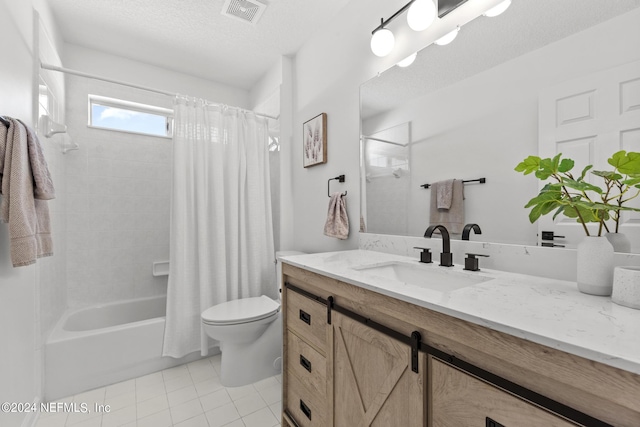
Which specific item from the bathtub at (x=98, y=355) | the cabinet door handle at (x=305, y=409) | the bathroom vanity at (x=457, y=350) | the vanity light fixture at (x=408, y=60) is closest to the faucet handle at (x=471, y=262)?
the bathroom vanity at (x=457, y=350)

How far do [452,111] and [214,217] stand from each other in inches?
69.0

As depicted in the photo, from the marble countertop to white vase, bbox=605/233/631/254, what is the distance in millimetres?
153

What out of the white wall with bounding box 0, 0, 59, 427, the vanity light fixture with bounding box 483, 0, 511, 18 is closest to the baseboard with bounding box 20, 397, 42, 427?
the white wall with bounding box 0, 0, 59, 427

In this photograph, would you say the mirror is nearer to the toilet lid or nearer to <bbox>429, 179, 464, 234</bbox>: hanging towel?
<bbox>429, 179, 464, 234</bbox>: hanging towel

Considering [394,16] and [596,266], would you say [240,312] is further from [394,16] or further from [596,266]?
[394,16]

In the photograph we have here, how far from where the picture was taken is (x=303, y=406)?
1.27 m

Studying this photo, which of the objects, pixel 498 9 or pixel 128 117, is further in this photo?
pixel 128 117

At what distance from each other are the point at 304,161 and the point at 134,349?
1.81m

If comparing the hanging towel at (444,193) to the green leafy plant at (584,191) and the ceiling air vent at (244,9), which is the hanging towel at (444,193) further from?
the ceiling air vent at (244,9)

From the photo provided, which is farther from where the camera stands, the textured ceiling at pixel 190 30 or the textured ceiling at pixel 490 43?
the textured ceiling at pixel 190 30

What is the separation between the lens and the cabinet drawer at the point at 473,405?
531 millimetres

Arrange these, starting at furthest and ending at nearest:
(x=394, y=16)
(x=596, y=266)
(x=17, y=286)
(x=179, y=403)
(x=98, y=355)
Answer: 1. (x=98, y=355)
2. (x=179, y=403)
3. (x=394, y=16)
4. (x=17, y=286)
5. (x=596, y=266)

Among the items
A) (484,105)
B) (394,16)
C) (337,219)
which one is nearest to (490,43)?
(484,105)

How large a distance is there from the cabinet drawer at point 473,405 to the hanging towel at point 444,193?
0.78 m
